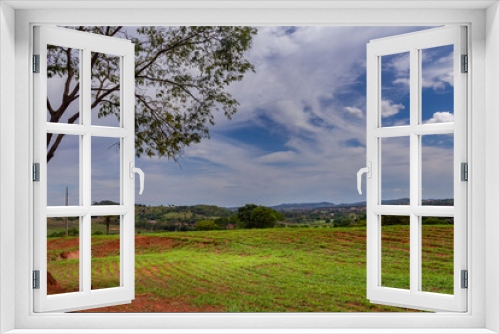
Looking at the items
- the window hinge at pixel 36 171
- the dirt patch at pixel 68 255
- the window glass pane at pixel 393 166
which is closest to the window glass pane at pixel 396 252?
the window glass pane at pixel 393 166

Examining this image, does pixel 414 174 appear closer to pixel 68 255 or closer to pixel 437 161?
pixel 437 161

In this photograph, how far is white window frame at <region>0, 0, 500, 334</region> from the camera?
204 cm

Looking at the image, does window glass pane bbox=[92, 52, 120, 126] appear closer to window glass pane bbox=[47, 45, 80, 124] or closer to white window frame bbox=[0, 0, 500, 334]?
window glass pane bbox=[47, 45, 80, 124]

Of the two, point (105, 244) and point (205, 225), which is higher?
point (205, 225)

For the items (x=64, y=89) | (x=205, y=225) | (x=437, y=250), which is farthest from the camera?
(x=205, y=225)

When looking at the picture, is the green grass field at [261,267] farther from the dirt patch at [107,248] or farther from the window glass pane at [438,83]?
the window glass pane at [438,83]

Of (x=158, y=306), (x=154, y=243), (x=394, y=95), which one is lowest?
(x=158, y=306)

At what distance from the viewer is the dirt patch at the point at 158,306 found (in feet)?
24.4

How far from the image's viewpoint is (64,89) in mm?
3660

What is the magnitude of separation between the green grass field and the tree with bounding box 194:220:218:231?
149 millimetres

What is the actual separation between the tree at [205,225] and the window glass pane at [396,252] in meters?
4.07

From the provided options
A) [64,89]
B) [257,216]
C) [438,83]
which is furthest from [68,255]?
[438,83]

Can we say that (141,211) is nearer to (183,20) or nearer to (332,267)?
(332,267)

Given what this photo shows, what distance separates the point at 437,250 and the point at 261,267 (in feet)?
12.3
